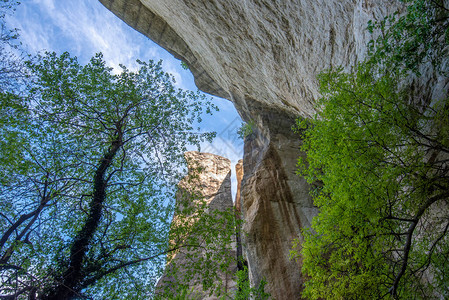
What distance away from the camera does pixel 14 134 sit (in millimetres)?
7289

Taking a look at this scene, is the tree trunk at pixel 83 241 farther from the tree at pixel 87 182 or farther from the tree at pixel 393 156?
the tree at pixel 393 156

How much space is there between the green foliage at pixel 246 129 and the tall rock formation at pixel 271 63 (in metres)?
0.59

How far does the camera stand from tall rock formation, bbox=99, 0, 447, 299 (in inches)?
291

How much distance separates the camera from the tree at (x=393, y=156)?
4027 mm

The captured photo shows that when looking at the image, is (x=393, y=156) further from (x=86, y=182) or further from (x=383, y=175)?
(x=86, y=182)

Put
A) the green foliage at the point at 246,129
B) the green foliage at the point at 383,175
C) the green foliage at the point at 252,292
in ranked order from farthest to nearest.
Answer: the green foliage at the point at 246,129 < the green foliage at the point at 252,292 < the green foliage at the point at 383,175

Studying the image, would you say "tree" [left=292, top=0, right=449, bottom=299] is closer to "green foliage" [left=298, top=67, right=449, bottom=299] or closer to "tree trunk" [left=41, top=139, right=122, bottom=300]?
"green foliage" [left=298, top=67, right=449, bottom=299]

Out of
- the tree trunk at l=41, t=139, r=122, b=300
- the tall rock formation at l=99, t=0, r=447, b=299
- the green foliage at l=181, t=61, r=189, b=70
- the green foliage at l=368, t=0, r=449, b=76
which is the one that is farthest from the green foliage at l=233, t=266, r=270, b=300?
the green foliage at l=181, t=61, r=189, b=70

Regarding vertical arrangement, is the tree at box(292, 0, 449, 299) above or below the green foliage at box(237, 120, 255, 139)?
below

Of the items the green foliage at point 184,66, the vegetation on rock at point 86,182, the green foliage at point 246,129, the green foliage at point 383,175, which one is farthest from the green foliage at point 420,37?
the green foliage at point 184,66

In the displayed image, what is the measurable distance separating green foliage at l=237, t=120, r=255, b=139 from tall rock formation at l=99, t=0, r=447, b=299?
23.1 inches

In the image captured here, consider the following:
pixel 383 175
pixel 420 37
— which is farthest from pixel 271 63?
pixel 383 175

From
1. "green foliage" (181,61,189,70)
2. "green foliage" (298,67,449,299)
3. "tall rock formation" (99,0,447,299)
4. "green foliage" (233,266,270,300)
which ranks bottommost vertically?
"green foliage" (233,266,270,300)

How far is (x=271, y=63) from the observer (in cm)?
1035
